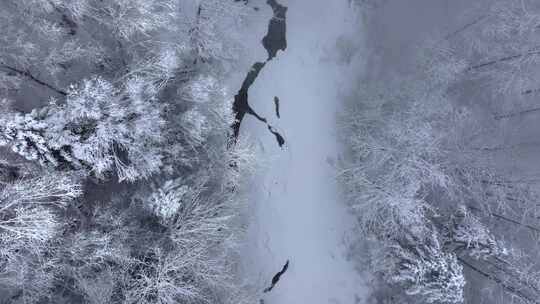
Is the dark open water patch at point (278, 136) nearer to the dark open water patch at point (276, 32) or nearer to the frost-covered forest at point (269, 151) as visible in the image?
the frost-covered forest at point (269, 151)

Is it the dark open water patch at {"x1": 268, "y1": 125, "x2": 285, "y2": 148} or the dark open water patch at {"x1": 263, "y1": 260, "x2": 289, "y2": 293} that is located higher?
the dark open water patch at {"x1": 268, "y1": 125, "x2": 285, "y2": 148}

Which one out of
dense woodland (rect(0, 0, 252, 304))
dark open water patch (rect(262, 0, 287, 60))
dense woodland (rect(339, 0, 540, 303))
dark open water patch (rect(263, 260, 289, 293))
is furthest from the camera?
dark open water patch (rect(262, 0, 287, 60))

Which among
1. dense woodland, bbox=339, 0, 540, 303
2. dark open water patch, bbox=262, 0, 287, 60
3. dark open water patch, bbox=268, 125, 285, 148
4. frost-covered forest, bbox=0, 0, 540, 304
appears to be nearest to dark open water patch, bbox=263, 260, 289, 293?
frost-covered forest, bbox=0, 0, 540, 304

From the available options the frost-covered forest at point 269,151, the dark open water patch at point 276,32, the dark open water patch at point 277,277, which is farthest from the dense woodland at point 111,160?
the dark open water patch at point 276,32

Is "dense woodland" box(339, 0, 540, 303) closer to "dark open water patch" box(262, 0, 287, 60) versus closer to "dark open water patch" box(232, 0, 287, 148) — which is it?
"dark open water patch" box(232, 0, 287, 148)

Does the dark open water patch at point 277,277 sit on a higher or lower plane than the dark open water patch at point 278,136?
lower
